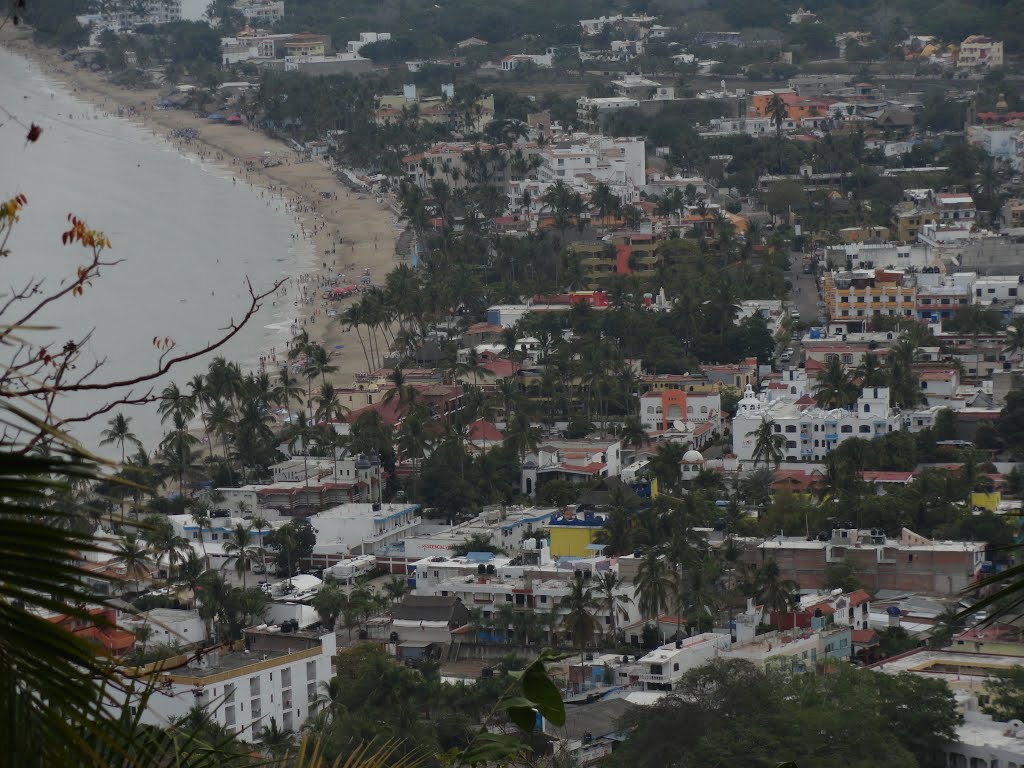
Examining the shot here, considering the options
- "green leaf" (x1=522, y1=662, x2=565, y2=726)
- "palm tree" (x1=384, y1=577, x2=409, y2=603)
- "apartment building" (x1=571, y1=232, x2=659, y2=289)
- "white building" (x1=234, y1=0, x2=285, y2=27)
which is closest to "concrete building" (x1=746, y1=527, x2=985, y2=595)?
"palm tree" (x1=384, y1=577, x2=409, y2=603)

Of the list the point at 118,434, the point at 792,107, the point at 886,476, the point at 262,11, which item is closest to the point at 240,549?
the point at 118,434

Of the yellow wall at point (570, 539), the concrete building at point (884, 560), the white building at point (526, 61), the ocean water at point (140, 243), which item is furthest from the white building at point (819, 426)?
the white building at point (526, 61)

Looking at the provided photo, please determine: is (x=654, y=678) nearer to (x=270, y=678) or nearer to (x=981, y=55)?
(x=270, y=678)

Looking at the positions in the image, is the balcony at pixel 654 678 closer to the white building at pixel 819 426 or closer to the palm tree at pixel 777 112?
the white building at pixel 819 426

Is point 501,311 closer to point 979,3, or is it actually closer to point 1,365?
point 1,365

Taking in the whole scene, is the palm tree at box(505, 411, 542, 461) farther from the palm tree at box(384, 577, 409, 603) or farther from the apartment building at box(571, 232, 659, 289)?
the apartment building at box(571, 232, 659, 289)

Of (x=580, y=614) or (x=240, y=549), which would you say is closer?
(x=580, y=614)
